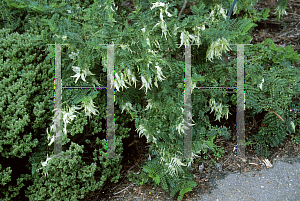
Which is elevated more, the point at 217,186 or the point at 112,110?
the point at 112,110

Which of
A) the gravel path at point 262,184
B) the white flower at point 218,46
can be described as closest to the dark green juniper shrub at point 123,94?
the white flower at point 218,46

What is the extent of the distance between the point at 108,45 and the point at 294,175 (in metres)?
2.08

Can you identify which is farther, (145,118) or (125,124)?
(125,124)

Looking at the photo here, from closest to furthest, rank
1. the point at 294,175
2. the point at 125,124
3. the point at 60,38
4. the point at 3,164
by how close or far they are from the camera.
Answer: the point at 60,38, the point at 3,164, the point at 294,175, the point at 125,124

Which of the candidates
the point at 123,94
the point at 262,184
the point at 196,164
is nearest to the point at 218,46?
the point at 123,94

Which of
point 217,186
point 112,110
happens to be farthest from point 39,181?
point 217,186

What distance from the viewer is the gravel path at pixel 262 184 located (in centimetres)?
241

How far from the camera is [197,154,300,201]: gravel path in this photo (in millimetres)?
2406

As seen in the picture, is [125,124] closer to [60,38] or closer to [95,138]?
[95,138]

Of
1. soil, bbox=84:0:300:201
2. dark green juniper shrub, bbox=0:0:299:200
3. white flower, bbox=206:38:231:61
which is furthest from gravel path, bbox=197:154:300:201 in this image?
white flower, bbox=206:38:231:61

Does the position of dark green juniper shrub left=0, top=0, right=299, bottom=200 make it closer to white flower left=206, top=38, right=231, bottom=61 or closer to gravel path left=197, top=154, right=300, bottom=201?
white flower left=206, top=38, right=231, bottom=61

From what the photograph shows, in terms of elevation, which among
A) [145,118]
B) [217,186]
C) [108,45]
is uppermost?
[108,45]

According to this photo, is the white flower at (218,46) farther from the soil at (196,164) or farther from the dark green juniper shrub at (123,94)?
the soil at (196,164)

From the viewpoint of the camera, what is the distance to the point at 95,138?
2654mm
